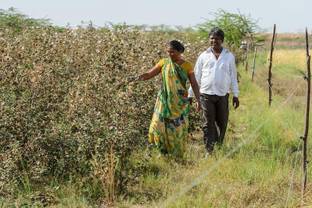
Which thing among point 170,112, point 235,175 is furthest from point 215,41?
point 235,175

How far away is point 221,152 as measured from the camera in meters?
6.27

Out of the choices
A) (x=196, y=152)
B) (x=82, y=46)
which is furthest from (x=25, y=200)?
(x=82, y=46)

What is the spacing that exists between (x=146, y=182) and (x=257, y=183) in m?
1.05

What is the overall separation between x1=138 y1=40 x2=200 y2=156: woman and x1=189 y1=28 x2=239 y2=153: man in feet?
0.81

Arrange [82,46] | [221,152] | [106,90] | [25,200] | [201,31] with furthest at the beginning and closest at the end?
[201,31], [82,46], [221,152], [106,90], [25,200]

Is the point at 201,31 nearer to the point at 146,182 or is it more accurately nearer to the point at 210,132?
the point at 210,132

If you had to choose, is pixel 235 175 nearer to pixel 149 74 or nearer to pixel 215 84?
pixel 215 84

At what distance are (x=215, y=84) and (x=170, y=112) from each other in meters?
0.65

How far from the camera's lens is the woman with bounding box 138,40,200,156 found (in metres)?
6.16

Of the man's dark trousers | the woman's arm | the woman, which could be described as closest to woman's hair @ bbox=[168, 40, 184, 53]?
the woman

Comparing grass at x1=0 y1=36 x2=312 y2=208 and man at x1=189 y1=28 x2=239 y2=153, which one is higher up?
man at x1=189 y1=28 x2=239 y2=153

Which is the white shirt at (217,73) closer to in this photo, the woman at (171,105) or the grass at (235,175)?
the woman at (171,105)

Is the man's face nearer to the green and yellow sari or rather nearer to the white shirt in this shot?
the white shirt

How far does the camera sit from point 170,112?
20.4 feet
